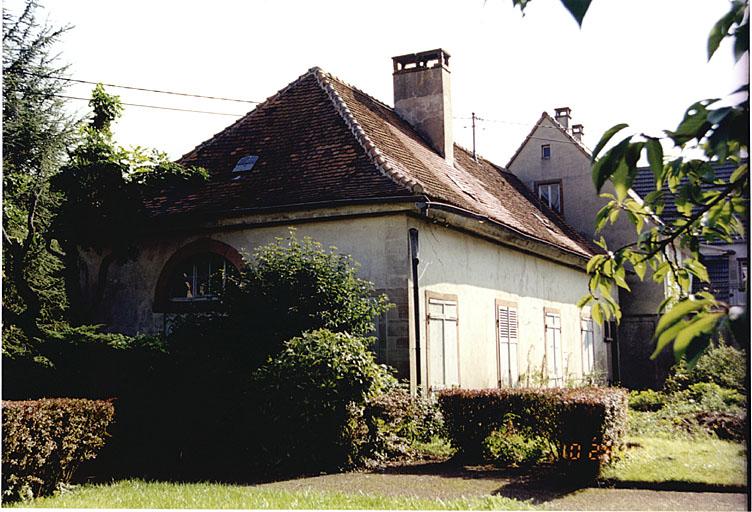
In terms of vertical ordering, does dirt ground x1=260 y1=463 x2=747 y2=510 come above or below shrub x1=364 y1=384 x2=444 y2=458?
below

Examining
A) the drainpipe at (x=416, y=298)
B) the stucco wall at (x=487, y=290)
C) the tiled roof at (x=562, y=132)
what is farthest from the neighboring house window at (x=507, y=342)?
the tiled roof at (x=562, y=132)

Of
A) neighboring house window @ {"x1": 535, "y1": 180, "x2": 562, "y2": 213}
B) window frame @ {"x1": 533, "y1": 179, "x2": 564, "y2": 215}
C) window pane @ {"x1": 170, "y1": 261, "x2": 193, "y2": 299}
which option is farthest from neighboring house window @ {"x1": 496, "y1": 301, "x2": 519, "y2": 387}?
neighboring house window @ {"x1": 535, "y1": 180, "x2": 562, "y2": 213}

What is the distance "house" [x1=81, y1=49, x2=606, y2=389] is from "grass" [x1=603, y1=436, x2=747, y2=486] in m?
3.45

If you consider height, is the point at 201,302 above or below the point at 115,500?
above

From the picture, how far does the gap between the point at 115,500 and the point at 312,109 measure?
844 centimetres

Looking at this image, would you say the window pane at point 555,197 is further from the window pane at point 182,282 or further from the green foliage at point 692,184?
the green foliage at point 692,184

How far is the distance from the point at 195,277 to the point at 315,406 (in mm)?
4727

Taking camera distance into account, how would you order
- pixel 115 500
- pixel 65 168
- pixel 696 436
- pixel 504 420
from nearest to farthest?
pixel 115 500, pixel 504 420, pixel 696 436, pixel 65 168

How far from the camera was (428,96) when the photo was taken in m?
16.6

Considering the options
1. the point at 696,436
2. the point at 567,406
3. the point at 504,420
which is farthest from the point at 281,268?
the point at 696,436

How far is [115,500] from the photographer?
7172 millimetres

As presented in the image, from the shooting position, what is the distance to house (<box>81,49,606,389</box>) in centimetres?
1145

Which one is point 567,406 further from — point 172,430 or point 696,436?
point 172,430

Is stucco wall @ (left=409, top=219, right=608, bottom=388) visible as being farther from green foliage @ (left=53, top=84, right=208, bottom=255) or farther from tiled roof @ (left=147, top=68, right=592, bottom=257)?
green foliage @ (left=53, top=84, right=208, bottom=255)
